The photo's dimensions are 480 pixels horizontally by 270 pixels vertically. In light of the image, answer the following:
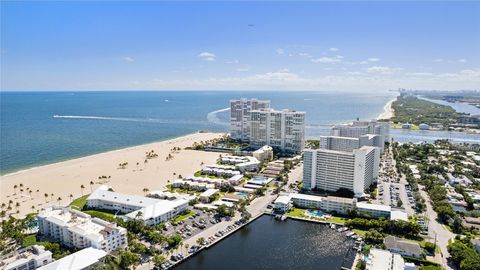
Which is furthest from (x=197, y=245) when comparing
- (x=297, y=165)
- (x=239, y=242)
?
(x=297, y=165)

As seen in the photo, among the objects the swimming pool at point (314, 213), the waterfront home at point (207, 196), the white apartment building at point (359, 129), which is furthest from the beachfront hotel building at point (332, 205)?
the white apartment building at point (359, 129)

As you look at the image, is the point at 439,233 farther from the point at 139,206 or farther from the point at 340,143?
the point at 139,206

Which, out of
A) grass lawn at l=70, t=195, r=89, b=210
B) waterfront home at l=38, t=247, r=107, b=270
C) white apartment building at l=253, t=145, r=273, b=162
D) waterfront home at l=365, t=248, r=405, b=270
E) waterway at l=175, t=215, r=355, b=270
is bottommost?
waterway at l=175, t=215, r=355, b=270

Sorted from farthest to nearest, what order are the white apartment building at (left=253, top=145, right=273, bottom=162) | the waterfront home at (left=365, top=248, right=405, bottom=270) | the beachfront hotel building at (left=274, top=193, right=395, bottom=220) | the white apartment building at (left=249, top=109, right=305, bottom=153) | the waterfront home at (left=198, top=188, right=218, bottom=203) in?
the white apartment building at (left=249, top=109, right=305, bottom=153)
the white apartment building at (left=253, top=145, right=273, bottom=162)
the waterfront home at (left=198, top=188, right=218, bottom=203)
the beachfront hotel building at (left=274, top=193, right=395, bottom=220)
the waterfront home at (left=365, top=248, right=405, bottom=270)

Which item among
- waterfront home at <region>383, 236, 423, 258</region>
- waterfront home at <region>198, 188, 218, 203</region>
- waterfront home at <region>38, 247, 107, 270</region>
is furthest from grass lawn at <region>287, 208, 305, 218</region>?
waterfront home at <region>38, 247, 107, 270</region>

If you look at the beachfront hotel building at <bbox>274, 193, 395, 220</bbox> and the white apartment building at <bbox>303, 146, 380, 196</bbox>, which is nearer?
the beachfront hotel building at <bbox>274, 193, 395, 220</bbox>

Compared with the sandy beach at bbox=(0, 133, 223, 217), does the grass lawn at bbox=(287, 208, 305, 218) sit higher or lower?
lower

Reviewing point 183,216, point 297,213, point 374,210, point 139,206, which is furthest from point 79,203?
point 374,210

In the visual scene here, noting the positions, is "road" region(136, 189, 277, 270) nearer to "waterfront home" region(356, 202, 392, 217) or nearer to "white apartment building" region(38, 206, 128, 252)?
"white apartment building" region(38, 206, 128, 252)
